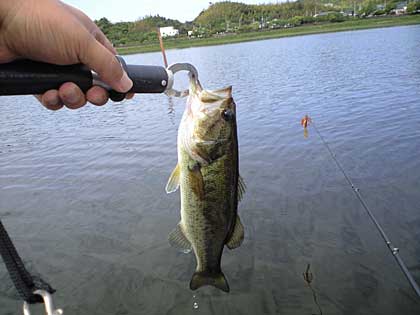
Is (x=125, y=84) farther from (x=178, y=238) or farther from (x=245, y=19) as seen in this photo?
(x=245, y=19)

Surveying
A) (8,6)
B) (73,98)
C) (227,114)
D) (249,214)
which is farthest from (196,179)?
(249,214)

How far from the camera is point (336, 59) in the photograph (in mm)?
25766

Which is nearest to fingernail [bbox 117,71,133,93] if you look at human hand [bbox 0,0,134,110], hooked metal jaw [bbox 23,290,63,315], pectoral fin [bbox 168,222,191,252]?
human hand [bbox 0,0,134,110]

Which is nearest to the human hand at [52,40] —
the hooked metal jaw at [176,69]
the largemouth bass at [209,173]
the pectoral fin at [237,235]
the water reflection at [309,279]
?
the hooked metal jaw at [176,69]

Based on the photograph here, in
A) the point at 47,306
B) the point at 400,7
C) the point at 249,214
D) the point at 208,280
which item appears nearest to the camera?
the point at 47,306

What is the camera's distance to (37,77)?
74.6 inches

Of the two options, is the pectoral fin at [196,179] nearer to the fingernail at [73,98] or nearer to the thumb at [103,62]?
the thumb at [103,62]

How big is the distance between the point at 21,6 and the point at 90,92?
603mm

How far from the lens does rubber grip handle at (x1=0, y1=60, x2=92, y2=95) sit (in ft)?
5.88

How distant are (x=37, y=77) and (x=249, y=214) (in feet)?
15.7

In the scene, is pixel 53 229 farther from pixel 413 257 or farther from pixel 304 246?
pixel 413 257

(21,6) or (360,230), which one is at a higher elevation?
(21,6)

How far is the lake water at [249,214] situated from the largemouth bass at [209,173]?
210 cm

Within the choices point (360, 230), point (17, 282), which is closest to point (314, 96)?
point (360, 230)
